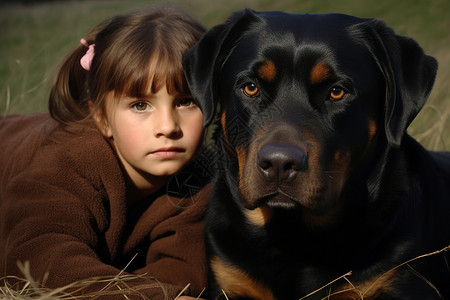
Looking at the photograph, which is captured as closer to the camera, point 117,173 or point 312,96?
point 312,96

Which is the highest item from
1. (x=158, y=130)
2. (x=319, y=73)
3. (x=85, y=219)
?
(x=319, y=73)

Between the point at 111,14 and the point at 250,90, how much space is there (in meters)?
1.96

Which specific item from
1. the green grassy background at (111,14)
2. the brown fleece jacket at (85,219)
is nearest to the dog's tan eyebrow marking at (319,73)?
the brown fleece jacket at (85,219)

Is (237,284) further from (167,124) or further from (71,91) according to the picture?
(71,91)

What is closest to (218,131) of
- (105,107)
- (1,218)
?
(105,107)

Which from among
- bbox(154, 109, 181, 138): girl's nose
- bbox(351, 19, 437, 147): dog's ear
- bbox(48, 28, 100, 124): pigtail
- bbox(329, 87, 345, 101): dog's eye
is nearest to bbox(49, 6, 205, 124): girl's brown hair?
bbox(48, 28, 100, 124): pigtail

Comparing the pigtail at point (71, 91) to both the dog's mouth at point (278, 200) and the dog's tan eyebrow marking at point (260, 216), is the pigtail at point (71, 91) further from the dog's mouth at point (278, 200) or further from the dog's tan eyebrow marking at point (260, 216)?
the dog's mouth at point (278, 200)

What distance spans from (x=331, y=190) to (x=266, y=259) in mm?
501

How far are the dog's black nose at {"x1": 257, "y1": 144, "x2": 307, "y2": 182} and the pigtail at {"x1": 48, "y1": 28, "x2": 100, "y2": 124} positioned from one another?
4.89 ft

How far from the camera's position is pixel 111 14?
411cm

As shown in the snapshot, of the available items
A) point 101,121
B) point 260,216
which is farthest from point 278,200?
point 101,121

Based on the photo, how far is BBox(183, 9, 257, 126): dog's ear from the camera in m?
2.67

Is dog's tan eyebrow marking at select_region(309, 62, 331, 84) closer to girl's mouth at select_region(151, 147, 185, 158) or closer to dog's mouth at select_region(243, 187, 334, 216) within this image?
dog's mouth at select_region(243, 187, 334, 216)

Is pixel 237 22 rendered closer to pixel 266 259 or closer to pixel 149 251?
pixel 266 259
